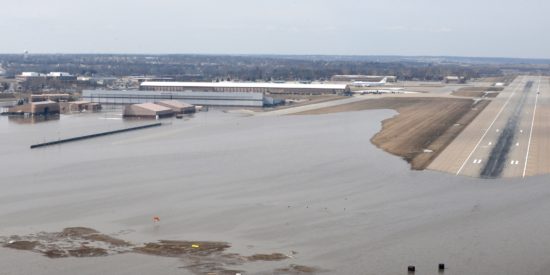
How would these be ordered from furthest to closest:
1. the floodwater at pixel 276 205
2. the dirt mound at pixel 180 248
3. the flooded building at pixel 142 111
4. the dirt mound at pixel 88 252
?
the flooded building at pixel 142 111
the dirt mound at pixel 180 248
the dirt mound at pixel 88 252
the floodwater at pixel 276 205

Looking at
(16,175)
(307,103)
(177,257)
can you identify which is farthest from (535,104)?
(177,257)

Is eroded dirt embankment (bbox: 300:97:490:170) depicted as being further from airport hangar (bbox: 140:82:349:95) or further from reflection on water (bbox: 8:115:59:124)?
reflection on water (bbox: 8:115:59:124)

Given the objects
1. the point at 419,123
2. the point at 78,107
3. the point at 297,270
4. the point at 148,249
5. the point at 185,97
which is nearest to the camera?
the point at 297,270

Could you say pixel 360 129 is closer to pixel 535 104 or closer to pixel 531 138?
pixel 531 138

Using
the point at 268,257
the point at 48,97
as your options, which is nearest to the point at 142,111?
the point at 48,97

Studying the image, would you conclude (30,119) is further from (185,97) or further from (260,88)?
(260,88)

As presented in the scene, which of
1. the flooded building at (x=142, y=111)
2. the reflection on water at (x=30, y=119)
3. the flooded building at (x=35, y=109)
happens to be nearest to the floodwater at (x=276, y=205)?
the reflection on water at (x=30, y=119)

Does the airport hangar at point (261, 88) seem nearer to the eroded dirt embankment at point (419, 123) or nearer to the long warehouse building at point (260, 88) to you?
the long warehouse building at point (260, 88)
